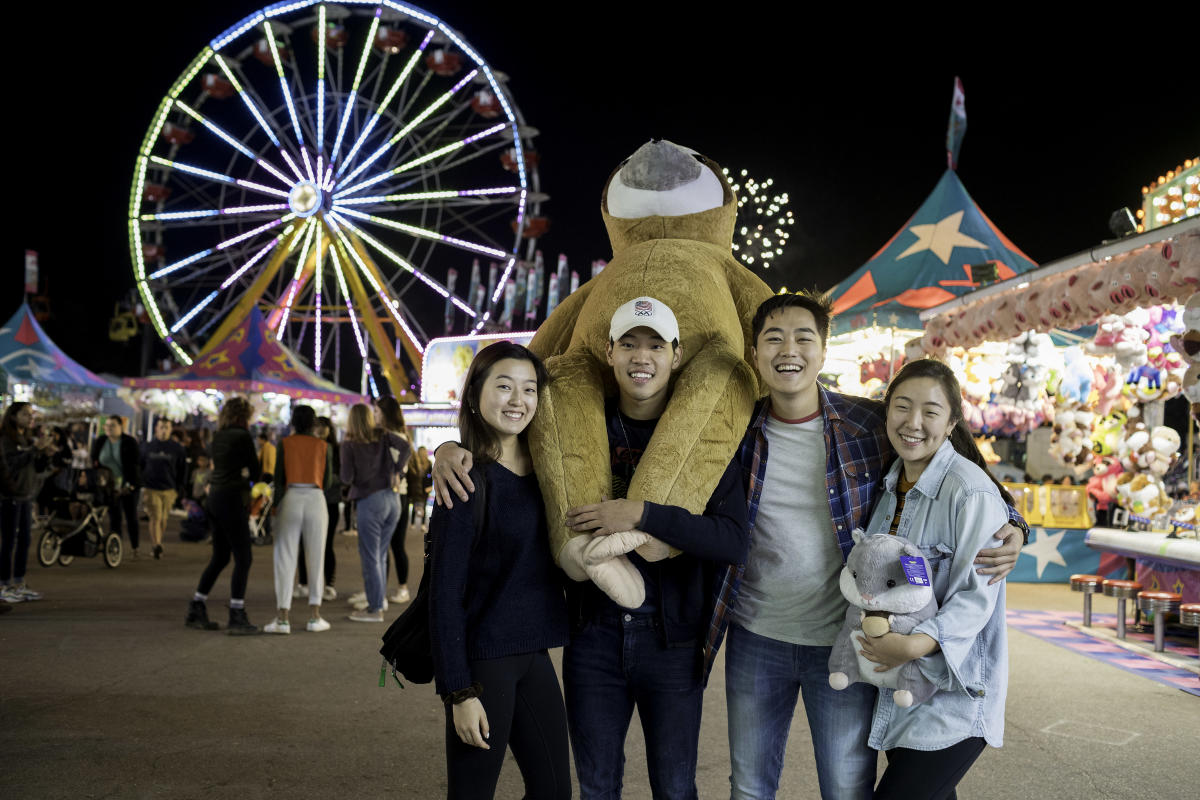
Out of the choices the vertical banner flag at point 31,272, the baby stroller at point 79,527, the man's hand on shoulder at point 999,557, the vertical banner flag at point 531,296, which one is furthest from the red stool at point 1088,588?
the vertical banner flag at point 31,272

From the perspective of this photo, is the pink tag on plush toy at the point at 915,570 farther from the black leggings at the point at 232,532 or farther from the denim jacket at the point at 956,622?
the black leggings at the point at 232,532

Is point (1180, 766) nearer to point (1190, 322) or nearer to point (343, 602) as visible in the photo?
point (1190, 322)

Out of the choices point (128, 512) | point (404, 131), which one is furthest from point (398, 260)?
point (128, 512)

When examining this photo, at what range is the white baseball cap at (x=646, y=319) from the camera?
7.60 feet

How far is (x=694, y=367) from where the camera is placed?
2447mm

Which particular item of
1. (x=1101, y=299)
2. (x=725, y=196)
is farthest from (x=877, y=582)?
(x=1101, y=299)

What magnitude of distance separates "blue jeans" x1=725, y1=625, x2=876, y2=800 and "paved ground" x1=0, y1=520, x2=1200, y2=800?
120 cm

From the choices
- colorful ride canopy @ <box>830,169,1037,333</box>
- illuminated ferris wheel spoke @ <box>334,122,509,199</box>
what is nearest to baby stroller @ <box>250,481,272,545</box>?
colorful ride canopy @ <box>830,169,1037,333</box>

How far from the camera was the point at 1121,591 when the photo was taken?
663 centimetres

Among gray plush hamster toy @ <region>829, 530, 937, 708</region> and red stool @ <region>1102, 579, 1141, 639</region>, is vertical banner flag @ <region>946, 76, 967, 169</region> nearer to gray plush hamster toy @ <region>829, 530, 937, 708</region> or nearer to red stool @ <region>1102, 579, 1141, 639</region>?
red stool @ <region>1102, 579, 1141, 639</region>

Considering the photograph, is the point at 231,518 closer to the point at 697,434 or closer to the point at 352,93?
the point at 697,434

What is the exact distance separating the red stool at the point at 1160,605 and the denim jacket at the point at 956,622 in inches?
200

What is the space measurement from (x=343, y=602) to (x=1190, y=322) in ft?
19.7

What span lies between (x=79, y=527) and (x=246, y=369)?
21.5 ft
